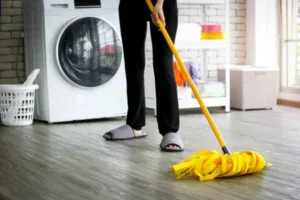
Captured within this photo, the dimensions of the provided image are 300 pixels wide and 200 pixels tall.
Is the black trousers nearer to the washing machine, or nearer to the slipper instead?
the slipper

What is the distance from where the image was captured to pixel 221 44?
13.5 feet

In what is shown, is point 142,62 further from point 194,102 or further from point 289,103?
point 289,103

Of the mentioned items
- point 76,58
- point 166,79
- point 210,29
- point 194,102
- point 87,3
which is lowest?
point 194,102

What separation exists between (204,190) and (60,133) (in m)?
1.56

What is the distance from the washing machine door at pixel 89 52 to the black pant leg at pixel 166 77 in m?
1.11

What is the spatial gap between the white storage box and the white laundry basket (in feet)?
4.98

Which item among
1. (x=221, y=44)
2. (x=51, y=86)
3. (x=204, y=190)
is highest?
(x=221, y=44)

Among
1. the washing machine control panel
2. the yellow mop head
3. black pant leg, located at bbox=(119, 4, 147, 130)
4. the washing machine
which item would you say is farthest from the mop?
the washing machine control panel

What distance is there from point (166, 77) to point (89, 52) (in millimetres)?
1192

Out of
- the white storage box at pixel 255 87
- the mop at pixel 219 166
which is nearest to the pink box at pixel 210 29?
the white storage box at pixel 255 87

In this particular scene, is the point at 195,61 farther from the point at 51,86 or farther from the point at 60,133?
the point at 60,133

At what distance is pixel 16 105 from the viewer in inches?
145

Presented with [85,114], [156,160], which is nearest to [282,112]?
[85,114]

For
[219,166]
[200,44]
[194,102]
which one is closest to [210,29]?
[200,44]
